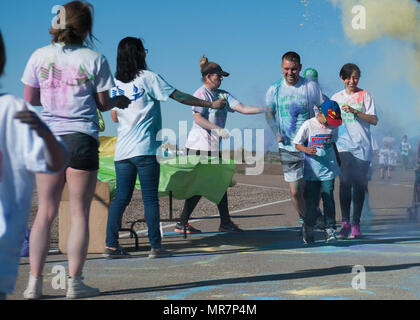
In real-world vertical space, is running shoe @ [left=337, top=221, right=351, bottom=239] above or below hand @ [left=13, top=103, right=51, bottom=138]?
below

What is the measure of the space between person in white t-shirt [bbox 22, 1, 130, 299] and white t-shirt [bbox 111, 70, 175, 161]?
1541 millimetres

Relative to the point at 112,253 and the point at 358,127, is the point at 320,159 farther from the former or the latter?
the point at 112,253

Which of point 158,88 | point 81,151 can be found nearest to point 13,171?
point 81,151

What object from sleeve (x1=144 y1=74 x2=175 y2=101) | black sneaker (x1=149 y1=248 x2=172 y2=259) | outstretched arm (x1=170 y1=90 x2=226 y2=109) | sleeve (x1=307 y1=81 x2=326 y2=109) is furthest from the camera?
sleeve (x1=307 y1=81 x2=326 y2=109)

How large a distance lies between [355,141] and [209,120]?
1.81 m

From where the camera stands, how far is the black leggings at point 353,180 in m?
8.51

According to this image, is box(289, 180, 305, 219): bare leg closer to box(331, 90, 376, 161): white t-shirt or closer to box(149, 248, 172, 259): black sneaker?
box(331, 90, 376, 161): white t-shirt

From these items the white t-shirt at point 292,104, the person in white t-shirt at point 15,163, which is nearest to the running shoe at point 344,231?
the white t-shirt at point 292,104

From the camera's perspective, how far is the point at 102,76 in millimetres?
4938

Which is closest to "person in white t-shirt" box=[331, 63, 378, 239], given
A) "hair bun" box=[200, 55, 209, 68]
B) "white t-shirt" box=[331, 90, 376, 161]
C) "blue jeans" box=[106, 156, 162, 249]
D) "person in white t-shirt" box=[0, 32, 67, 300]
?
"white t-shirt" box=[331, 90, 376, 161]

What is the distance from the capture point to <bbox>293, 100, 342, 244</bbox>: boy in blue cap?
7.85m

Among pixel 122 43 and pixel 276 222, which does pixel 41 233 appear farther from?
pixel 276 222

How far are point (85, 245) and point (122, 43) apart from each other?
8.02 feet
